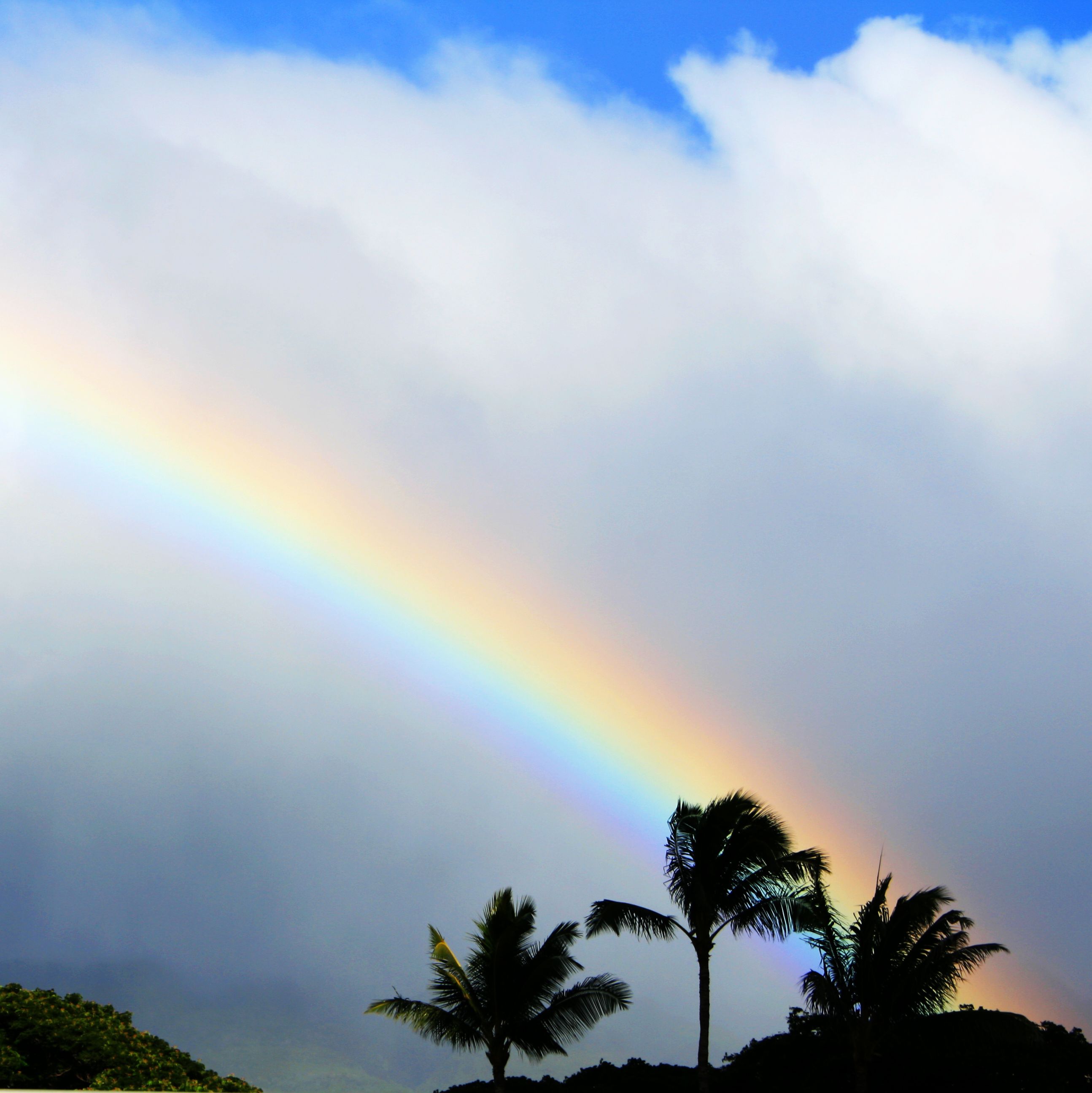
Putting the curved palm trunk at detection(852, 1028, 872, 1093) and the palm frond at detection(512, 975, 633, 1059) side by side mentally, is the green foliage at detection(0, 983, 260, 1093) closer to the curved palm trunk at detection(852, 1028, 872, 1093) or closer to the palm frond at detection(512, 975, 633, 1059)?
the palm frond at detection(512, 975, 633, 1059)

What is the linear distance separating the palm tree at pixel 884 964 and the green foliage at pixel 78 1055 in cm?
1300

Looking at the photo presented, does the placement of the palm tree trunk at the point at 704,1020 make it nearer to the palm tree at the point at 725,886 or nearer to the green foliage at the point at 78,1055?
the palm tree at the point at 725,886

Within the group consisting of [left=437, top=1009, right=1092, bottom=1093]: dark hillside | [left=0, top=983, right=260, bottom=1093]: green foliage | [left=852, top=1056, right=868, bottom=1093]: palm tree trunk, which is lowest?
[left=0, top=983, right=260, bottom=1093]: green foliage

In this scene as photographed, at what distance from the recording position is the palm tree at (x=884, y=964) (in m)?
20.3

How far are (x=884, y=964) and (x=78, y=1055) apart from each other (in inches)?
740

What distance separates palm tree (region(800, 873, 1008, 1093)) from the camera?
20.3 m

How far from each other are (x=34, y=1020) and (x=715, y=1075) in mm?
17682

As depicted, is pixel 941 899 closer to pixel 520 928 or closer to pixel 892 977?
pixel 892 977

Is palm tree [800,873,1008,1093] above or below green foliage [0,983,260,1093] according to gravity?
above

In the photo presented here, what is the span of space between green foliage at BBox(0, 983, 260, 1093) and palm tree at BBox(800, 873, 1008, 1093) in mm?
12995

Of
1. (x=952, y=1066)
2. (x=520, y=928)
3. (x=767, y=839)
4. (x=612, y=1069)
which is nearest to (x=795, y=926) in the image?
(x=767, y=839)

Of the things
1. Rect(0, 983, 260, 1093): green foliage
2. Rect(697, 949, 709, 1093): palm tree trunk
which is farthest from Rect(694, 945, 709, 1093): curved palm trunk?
Rect(0, 983, 260, 1093): green foliage

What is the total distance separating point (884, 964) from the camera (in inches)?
811

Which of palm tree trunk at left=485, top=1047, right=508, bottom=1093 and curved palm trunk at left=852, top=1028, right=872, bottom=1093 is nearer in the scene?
curved palm trunk at left=852, top=1028, right=872, bottom=1093
